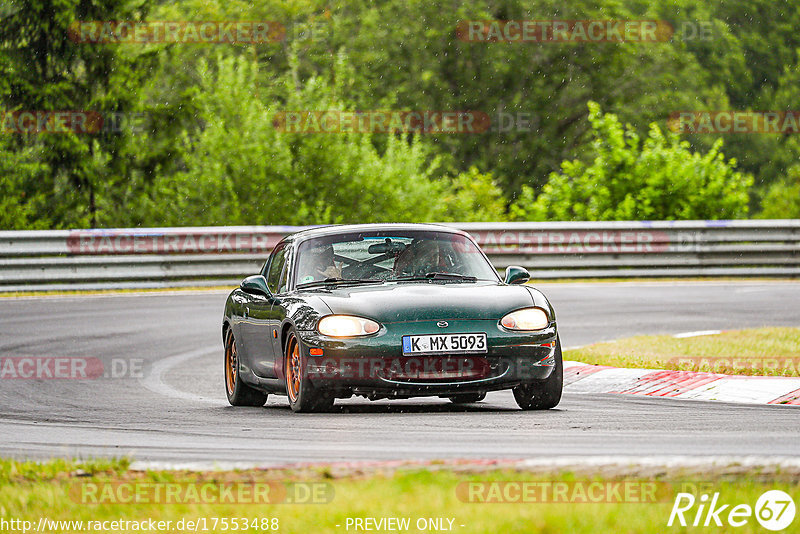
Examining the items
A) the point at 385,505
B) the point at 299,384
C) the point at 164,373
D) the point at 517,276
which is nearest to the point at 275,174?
the point at 164,373

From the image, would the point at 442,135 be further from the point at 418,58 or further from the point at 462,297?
the point at 462,297

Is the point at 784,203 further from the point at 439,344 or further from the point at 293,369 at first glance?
the point at 439,344

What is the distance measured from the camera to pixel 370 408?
33.1ft

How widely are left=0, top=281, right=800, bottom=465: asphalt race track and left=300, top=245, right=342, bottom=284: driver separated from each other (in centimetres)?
97

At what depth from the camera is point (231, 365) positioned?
1138cm

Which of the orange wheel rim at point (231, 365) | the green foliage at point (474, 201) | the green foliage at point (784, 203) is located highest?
the orange wheel rim at point (231, 365)

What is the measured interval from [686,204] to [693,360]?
17.6 meters

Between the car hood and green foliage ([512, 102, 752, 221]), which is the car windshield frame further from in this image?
green foliage ([512, 102, 752, 221])

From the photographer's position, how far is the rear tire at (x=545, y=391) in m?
9.62

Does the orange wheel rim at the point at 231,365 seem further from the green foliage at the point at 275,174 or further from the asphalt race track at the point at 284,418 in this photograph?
the green foliage at the point at 275,174

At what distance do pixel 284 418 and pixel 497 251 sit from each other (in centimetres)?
1490

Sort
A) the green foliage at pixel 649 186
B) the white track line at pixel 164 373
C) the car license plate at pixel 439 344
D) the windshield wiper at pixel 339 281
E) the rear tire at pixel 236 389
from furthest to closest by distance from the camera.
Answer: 1. the green foliage at pixel 649 186
2. the white track line at pixel 164 373
3. the rear tire at pixel 236 389
4. the windshield wiper at pixel 339 281
5. the car license plate at pixel 439 344

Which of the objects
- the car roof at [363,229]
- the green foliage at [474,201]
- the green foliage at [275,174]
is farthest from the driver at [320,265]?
the green foliage at [474,201]

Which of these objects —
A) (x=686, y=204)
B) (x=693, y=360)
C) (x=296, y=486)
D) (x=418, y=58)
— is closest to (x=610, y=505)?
(x=296, y=486)
